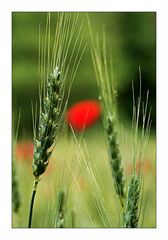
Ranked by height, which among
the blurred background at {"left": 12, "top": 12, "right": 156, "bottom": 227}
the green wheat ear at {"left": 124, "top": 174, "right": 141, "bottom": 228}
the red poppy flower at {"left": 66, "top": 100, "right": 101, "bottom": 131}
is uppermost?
the blurred background at {"left": 12, "top": 12, "right": 156, "bottom": 227}

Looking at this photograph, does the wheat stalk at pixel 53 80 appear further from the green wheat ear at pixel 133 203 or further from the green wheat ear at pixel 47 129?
the green wheat ear at pixel 133 203

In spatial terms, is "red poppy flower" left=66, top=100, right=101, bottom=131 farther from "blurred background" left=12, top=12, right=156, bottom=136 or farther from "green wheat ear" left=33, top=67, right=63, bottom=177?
"green wheat ear" left=33, top=67, right=63, bottom=177

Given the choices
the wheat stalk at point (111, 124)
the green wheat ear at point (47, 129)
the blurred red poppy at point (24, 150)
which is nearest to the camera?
the green wheat ear at point (47, 129)

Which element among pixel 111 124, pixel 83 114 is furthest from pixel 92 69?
pixel 111 124

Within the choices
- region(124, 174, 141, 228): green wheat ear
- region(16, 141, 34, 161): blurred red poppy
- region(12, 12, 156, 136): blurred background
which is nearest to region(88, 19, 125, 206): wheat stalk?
region(124, 174, 141, 228): green wheat ear

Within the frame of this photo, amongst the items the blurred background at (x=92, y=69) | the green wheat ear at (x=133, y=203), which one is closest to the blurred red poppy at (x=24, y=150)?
the blurred background at (x=92, y=69)
